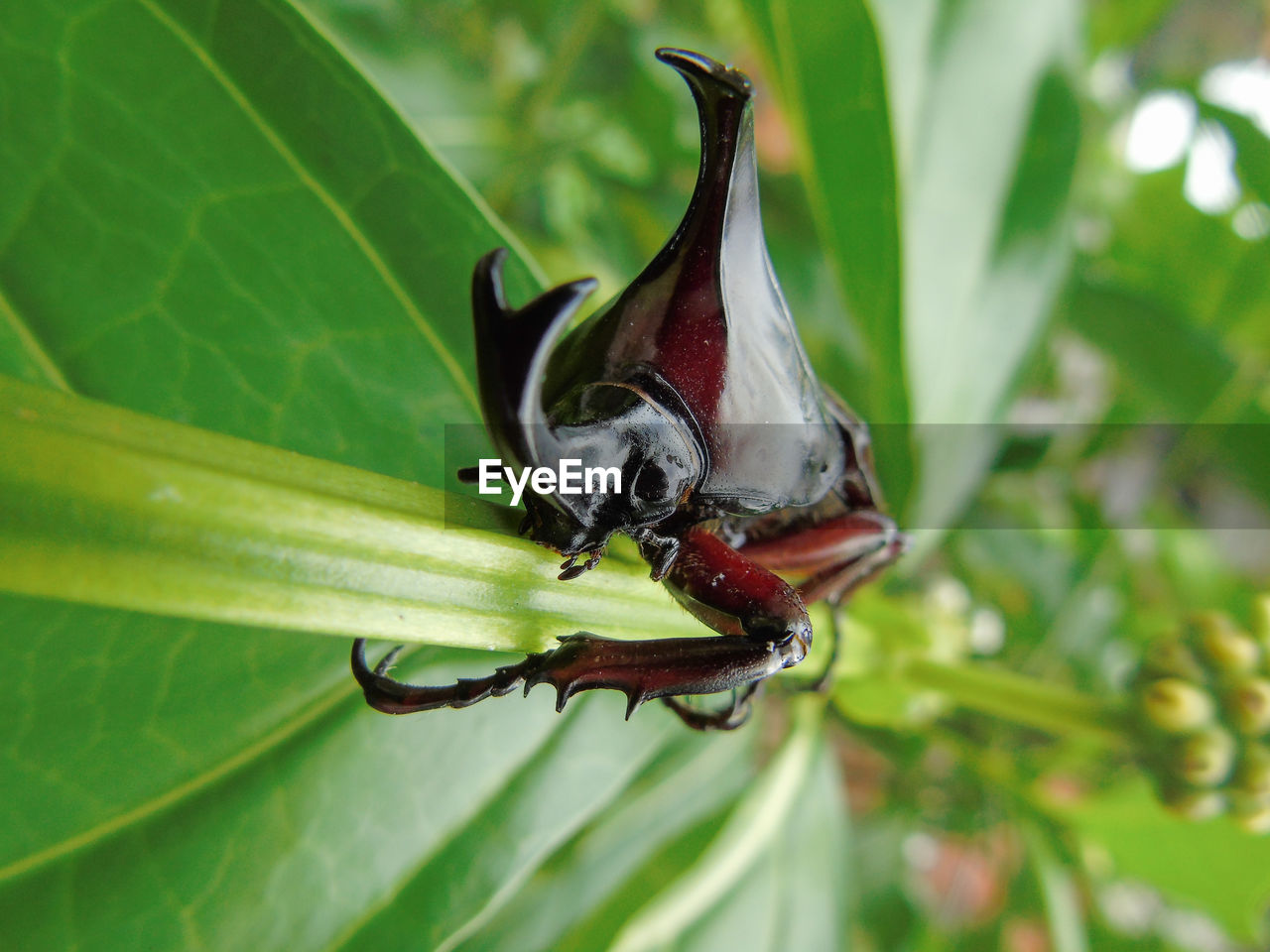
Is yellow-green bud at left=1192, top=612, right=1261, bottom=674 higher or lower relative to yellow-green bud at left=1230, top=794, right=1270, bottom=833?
higher

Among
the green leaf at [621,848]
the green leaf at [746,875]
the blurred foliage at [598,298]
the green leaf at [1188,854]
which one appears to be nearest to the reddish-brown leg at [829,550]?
the blurred foliage at [598,298]

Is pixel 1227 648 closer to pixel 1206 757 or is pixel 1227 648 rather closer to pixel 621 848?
pixel 1206 757

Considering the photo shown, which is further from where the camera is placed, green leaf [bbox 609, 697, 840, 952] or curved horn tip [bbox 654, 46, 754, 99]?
green leaf [bbox 609, 697, 840, 952]

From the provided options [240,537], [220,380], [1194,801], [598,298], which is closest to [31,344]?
[220,380]

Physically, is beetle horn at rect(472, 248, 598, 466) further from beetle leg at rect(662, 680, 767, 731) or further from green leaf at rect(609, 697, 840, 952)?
green leaf at rect(609, 697, 840, 952)

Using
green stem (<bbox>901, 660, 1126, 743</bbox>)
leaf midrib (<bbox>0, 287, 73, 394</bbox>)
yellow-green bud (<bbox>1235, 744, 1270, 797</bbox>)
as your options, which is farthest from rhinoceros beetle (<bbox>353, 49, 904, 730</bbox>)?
yellow-green bud (<bbox>1235, 744, 1270, 797</bbox>)

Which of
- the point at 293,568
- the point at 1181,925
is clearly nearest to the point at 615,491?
the point at 293,568

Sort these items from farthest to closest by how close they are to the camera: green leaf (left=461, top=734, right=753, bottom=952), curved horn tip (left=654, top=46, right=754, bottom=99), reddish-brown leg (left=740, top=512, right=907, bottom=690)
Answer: green leaf (left=461, top=734, right=753, bottom=952) → reddish-brown leg (left=740, top=512, right=907, bottom=690) → curved horn tip (left=654, top=46, right=754, bottom=99)
